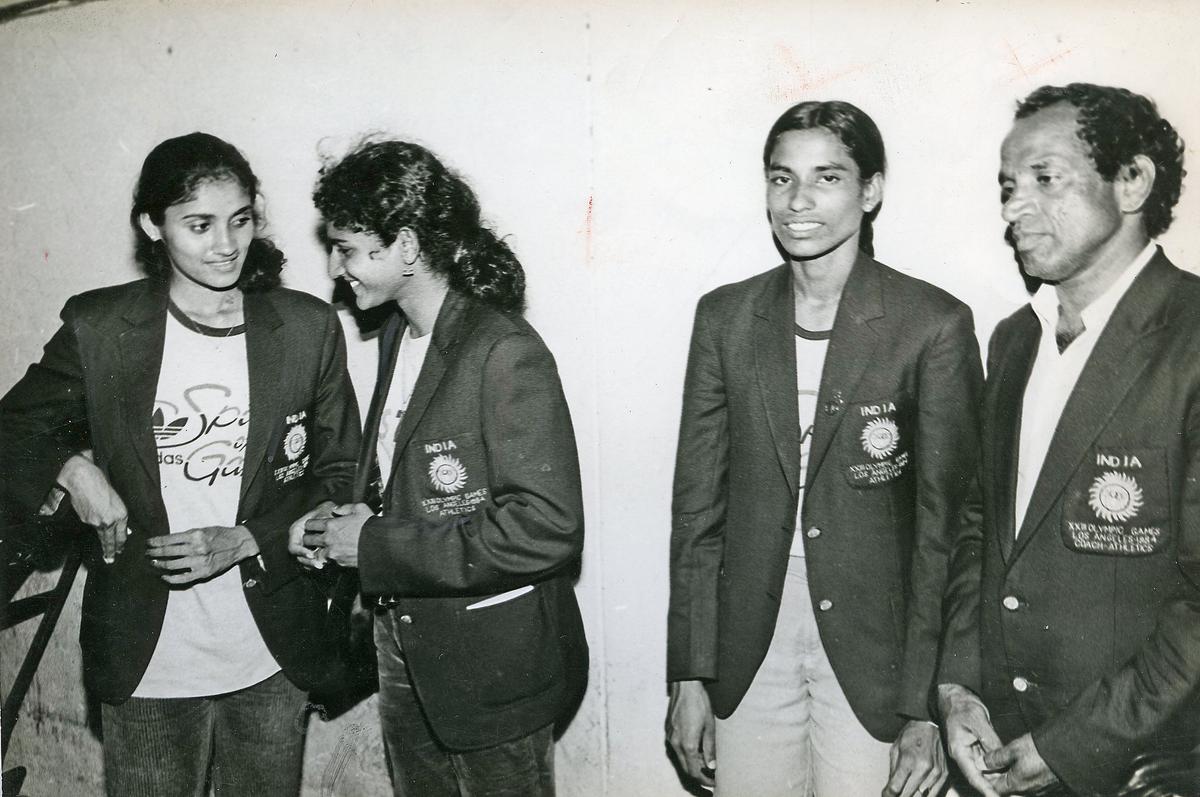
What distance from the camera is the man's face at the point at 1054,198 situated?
1.92 metres

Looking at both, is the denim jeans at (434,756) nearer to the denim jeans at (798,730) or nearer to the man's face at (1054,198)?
the denim jeans at (798,730)

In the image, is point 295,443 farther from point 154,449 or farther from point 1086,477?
point 1086,477

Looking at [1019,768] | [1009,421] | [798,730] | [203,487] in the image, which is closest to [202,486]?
[203,487]

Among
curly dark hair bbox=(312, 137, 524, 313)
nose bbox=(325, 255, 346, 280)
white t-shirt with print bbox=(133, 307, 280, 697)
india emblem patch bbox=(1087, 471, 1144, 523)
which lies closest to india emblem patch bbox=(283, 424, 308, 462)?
white t-shirt with print bbox=(133, 307, 280, 697)

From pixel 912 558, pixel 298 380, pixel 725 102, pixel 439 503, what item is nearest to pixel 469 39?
pixel 725 102

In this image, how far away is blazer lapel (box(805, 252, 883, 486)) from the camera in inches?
79.3

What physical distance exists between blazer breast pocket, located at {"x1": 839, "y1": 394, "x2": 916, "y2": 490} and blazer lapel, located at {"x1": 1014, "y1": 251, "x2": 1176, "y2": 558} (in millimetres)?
285

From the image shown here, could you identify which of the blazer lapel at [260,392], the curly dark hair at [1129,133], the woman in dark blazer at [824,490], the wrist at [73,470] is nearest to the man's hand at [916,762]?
the woman in dark blazer at [824,490]

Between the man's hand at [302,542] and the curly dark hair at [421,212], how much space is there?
67 centimetres

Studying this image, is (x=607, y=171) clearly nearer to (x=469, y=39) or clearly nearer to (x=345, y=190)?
(x=469, y=39)

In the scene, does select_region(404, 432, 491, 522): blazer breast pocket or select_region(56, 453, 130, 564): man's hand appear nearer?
select_region(404, 432, 491, 522): blazer breast pocket

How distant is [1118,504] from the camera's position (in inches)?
74.7

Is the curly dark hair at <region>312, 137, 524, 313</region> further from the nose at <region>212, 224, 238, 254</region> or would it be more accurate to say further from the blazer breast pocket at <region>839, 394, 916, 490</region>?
the blazer breast pocket at <region>839, 394, 916, 490</region>

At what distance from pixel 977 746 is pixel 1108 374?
0.87 meters
